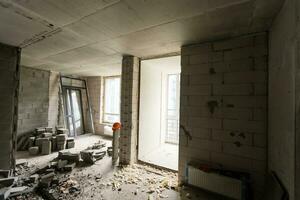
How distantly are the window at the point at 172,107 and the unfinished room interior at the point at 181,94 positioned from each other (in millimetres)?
1251

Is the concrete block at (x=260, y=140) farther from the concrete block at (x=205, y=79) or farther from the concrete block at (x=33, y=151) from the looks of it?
the concrete block at (x=33, y=151)

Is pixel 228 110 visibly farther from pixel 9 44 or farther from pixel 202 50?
pixel 9 44

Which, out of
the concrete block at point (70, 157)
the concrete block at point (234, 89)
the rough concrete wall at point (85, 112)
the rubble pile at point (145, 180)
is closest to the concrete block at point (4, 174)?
the concrete block at point (70, 157)

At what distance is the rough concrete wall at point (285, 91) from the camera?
1.17 m

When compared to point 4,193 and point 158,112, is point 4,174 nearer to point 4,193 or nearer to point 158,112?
point 4,193

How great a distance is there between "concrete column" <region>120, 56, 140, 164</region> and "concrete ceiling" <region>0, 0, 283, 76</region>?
0.55m

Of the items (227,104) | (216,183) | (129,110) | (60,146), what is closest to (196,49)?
(227,104)

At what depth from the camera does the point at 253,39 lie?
212 centimetres

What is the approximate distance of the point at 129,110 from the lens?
10.9 ft

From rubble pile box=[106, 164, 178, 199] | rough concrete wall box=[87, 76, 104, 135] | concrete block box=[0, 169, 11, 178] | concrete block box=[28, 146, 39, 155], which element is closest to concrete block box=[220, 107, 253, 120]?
rubble pile box=[106, 164, 178, 199]

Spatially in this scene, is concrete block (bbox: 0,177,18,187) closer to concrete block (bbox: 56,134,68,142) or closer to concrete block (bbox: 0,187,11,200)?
concrete block (bbox: 0,187,11,200)

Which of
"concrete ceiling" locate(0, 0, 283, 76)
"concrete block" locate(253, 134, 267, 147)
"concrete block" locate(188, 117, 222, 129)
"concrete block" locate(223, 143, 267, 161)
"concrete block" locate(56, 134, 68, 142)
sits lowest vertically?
"concrete block" locate(56, 134, 68, 142)

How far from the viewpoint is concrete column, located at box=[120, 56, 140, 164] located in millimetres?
3309

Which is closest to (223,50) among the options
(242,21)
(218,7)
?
(242,21)
